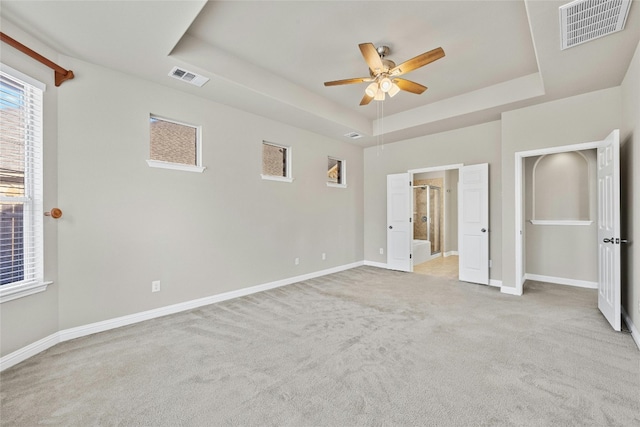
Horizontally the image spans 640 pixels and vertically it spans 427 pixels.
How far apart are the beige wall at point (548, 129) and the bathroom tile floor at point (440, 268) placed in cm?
133

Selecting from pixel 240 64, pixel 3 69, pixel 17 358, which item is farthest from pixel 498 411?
pixel 3 69

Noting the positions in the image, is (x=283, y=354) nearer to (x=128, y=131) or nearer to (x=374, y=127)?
(x=128, y=131)

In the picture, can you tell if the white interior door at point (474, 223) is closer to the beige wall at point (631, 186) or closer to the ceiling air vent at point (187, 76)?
the beige wall at point (631, 186)

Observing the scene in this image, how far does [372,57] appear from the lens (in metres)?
2.63

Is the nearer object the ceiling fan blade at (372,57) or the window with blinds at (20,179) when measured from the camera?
the window with blinds at (20,179)

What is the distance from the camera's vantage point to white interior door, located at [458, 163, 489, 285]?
4.62 m

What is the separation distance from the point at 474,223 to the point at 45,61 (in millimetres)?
5769

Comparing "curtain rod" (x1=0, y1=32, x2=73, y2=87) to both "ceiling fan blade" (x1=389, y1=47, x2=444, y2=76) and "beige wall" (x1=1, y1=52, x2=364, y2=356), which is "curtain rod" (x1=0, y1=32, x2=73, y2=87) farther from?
"ceiling fan blade" (x1=389, y1=47, x2=444, y2=76)

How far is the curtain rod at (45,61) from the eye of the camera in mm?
2141

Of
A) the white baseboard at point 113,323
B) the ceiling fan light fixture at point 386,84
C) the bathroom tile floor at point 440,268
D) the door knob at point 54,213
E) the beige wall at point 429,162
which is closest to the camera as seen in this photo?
the white baseboard at point 113,323

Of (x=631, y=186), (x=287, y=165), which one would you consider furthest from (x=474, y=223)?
(x=287, y=165)

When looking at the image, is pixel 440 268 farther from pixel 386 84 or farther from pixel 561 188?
pixel 386 84

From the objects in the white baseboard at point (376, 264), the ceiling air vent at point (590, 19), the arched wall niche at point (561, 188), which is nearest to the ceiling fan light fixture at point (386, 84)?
the ceiling air vent at point (590, 19)

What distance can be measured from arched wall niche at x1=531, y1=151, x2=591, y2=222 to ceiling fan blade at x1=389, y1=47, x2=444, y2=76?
3.62 metres
